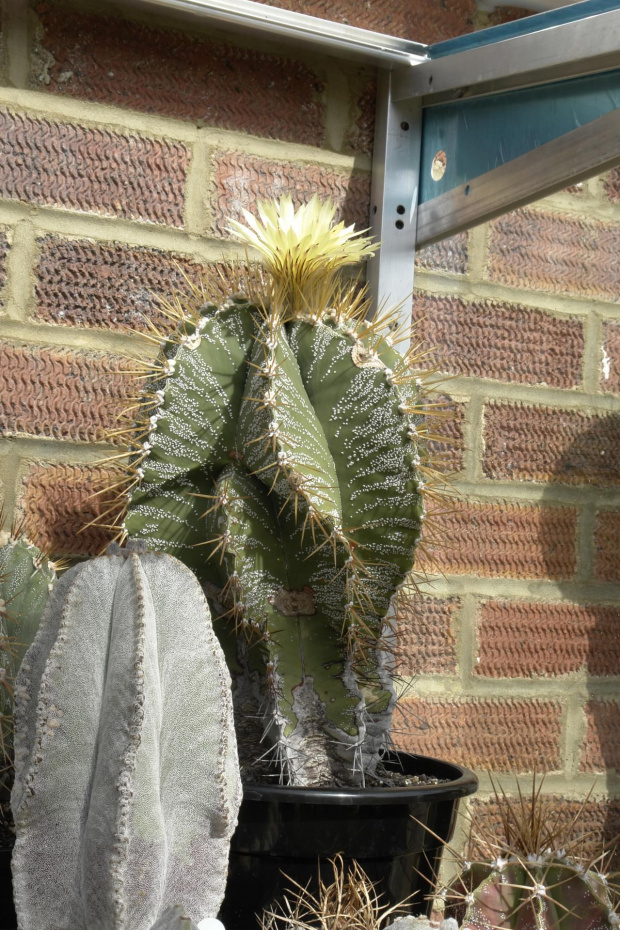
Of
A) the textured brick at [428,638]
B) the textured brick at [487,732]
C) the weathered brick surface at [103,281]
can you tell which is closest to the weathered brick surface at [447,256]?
the weathered brick surface at [103,281]

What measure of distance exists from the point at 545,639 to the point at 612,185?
0.56m

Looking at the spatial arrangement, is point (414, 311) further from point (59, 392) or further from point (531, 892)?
point (531, 892)

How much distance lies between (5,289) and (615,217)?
74 centimetres

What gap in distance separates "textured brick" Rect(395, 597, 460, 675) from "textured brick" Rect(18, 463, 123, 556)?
337 mm

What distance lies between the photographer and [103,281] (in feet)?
3.16

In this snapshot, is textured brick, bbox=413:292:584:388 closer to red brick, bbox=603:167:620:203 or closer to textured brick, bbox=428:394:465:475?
textured brick, bbox=428:394:465:475

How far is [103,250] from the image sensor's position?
0.96 meters

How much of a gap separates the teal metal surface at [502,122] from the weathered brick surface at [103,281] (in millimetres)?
272

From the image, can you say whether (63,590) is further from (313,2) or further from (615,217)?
(615,217)

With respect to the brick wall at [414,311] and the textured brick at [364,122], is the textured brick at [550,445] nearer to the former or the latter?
the brick wall at [414,311]

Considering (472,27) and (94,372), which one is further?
(472,27)

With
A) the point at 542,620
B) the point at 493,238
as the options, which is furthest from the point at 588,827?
the point at 493,238

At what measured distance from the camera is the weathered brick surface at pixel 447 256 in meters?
1.11

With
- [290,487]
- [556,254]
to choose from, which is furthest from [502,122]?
[290,487]
